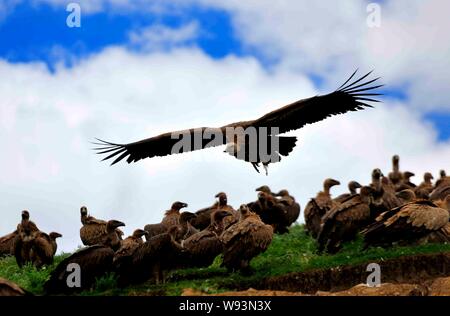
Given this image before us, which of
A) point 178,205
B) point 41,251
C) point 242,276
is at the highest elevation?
point 178,205

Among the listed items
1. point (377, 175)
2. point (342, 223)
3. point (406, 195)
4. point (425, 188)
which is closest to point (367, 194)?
point (377, 175)

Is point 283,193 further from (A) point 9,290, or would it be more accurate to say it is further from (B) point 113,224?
(A) point 9,290

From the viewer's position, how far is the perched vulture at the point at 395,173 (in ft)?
86.3

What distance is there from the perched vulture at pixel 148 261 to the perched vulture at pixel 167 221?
2.93 metres

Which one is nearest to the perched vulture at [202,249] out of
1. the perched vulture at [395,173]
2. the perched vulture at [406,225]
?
the perched vulture at [406,225]

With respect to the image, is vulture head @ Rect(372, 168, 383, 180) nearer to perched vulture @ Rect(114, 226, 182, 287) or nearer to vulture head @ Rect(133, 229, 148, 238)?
vulture head @ Rect(133, 229, 148, 238)

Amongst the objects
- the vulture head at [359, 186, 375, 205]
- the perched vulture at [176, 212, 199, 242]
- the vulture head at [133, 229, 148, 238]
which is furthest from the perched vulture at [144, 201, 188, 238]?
the vulture head at [359, 186, 375, 205]

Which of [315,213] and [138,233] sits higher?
[315,213]

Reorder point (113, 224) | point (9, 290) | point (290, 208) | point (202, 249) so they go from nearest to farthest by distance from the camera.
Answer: point (9, 290)
point (202, 249)
point (113, 224)
point (290, 208)

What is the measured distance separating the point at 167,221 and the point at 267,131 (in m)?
2.59

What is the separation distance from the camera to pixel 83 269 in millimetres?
15211

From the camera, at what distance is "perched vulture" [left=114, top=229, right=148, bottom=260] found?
1584cm

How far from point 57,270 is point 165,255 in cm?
162
